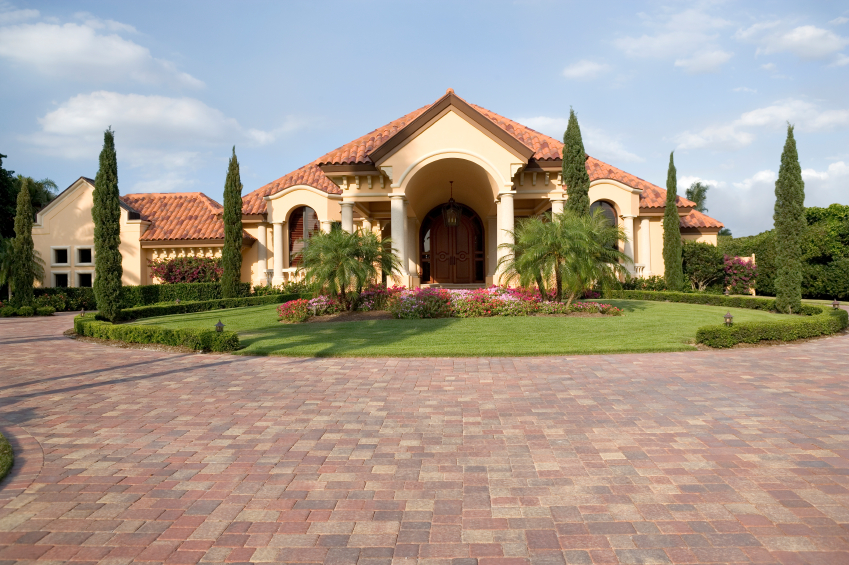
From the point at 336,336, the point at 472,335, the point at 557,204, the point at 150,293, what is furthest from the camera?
the point at 150,293

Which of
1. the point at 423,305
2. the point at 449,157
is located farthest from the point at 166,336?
the point at 449,157

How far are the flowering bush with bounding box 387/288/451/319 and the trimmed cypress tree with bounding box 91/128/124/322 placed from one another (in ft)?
28.7

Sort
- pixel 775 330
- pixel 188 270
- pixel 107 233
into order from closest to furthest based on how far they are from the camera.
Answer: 1. pixel 775 330
2. pixel 107 233
3. pixel 188 270

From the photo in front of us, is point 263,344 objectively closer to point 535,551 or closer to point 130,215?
point 535,551

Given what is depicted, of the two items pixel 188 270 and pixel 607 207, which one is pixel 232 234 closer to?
pixel 188 270

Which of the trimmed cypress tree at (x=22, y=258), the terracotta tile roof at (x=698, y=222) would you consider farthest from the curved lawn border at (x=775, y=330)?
the trimmed cypress tree at (x=22, y=258)

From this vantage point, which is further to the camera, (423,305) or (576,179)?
(576,179)

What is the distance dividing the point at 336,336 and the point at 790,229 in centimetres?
1463

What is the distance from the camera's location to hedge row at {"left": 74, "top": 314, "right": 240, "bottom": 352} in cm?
1079

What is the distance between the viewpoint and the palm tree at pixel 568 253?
14062 millimetres

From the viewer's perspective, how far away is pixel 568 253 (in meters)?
14.0

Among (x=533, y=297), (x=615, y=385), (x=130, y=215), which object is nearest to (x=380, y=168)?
(x=533, y=297)

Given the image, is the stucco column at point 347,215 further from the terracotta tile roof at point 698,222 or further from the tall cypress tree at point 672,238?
the terracotta tile roof at point 698,222

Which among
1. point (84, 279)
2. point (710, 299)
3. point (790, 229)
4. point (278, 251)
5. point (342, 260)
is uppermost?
point (278, 251)
